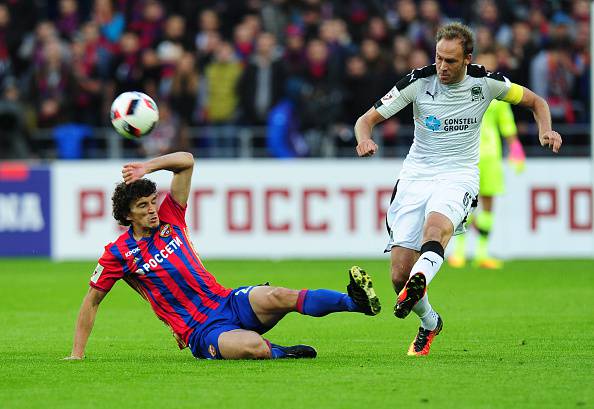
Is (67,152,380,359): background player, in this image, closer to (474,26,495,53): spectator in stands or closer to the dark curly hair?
the dark curly hair

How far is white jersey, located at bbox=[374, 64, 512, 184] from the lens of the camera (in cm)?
898

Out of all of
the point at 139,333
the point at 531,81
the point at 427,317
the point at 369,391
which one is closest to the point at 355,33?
the point at 531,81

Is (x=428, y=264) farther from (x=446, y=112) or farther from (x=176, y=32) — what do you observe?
(x=176, y=32)

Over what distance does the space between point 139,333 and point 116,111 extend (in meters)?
1.95

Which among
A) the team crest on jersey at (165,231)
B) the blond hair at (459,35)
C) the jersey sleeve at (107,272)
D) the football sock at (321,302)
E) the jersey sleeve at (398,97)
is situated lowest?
the football sock at (321,302)

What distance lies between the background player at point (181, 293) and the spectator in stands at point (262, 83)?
11173mm

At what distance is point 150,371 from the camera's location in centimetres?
789

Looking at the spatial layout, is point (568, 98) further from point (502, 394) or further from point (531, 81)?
point (502, 394)

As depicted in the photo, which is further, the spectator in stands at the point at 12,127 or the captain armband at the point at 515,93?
the spectator in stands at the point at 12,127

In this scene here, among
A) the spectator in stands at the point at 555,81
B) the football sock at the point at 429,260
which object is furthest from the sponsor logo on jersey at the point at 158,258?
the spectator in stands at the point at 555,81

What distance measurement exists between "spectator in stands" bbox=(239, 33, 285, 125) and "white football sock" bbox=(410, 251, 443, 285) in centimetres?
1156

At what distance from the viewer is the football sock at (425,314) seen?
8789 millimetres

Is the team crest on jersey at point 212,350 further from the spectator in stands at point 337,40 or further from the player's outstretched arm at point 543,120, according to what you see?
the spectator in stands at point 337,40

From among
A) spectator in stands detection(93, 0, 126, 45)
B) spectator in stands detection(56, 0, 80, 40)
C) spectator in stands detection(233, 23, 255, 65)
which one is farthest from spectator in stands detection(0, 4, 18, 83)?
spectator in stands detection(233, 23, 255, 65)
